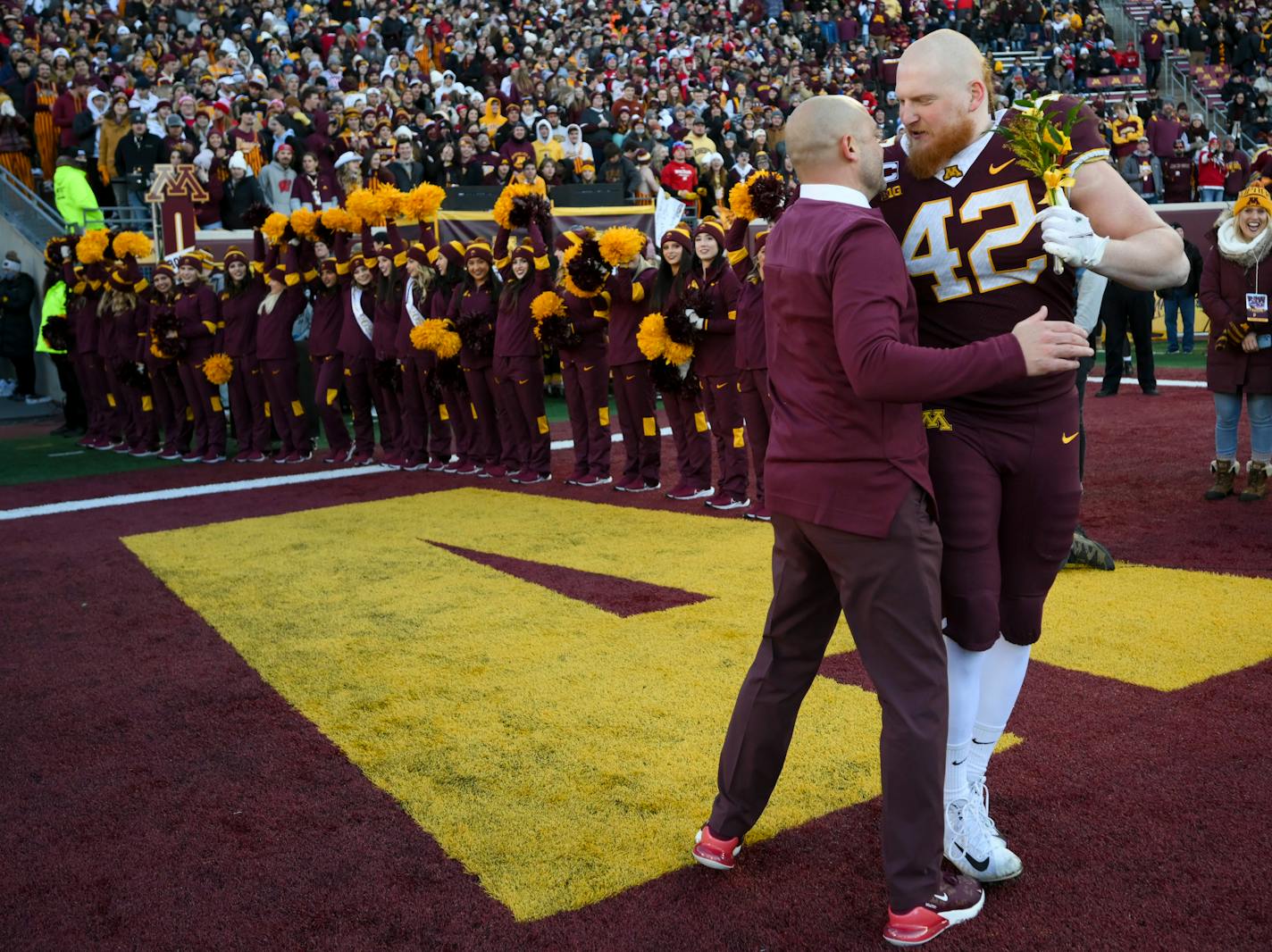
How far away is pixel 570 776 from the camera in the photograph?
3902 millimetres

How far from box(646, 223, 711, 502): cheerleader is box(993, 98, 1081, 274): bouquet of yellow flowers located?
19.9ft

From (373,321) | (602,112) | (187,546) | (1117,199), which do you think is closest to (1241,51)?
(602,112)

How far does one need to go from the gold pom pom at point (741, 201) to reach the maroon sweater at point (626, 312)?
64.4 inches

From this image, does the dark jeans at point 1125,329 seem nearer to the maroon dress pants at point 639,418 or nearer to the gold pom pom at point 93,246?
the maroon dress pants at point 639,418

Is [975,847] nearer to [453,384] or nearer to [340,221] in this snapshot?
[453,384]

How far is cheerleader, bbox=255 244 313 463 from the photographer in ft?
39.0

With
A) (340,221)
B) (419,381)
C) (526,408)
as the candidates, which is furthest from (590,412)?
(340,221)

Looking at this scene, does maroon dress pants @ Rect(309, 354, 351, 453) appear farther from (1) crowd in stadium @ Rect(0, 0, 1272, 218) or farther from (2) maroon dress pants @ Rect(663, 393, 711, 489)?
(1) crowd in stadium @ Rect(0, 0, 1272, 218)

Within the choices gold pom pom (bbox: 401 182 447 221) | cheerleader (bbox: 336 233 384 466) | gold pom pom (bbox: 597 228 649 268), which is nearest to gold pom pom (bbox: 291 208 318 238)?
cheerleader (bbox: 336 233 384 466)

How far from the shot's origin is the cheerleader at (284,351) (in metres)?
11.9

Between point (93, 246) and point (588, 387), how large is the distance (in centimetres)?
653

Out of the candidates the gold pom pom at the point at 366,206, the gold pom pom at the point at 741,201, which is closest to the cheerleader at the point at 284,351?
the gold pom pom at the point at 366,206

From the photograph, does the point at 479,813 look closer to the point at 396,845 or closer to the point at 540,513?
the point at 396,845

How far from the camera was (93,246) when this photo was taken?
1321 cm
